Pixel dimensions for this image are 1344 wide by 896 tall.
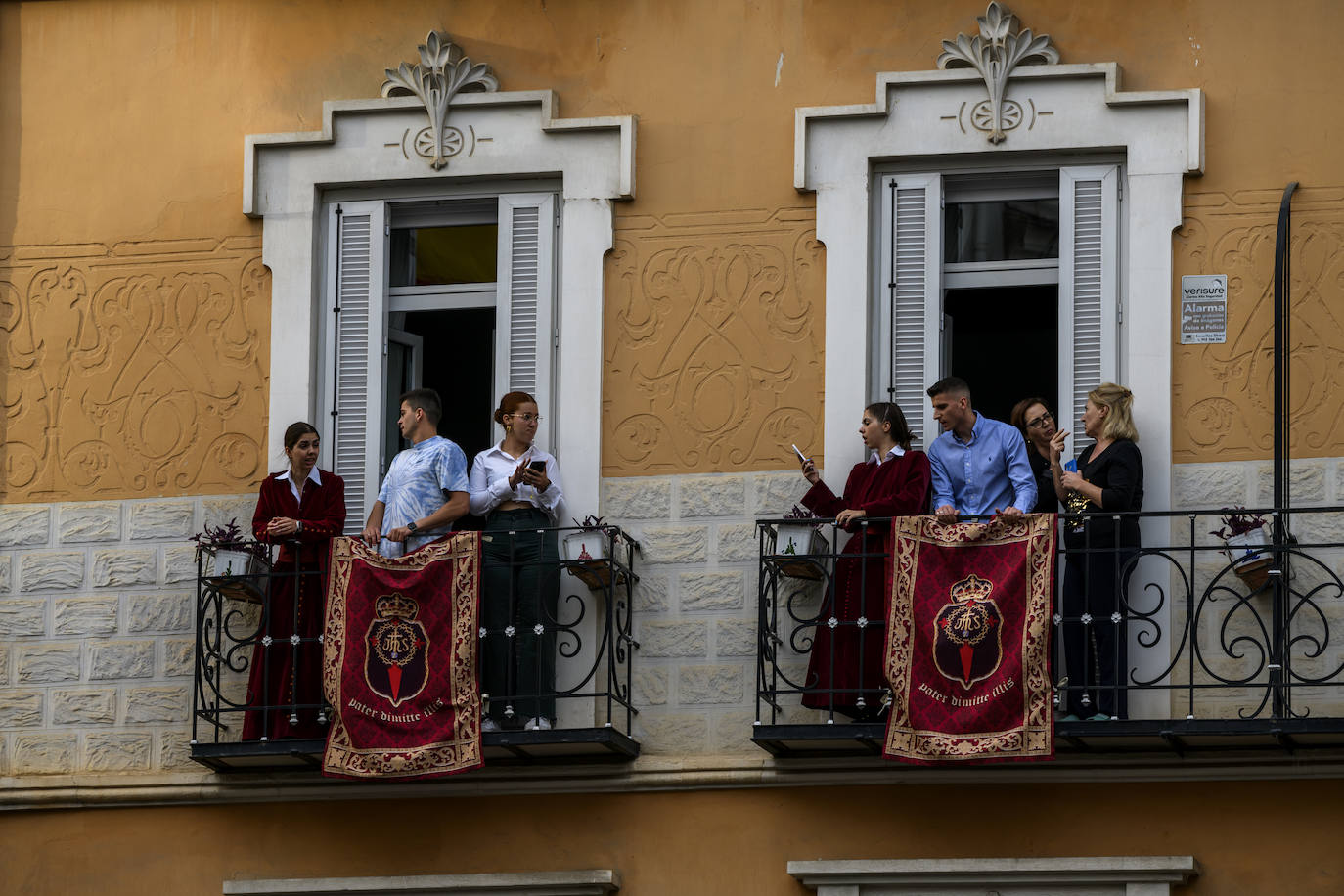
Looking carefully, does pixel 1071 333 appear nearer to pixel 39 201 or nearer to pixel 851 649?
pixel 851 649

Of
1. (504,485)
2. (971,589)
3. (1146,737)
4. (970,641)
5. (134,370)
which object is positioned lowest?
(1146,737)

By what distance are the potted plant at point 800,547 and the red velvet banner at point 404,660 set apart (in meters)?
1.52

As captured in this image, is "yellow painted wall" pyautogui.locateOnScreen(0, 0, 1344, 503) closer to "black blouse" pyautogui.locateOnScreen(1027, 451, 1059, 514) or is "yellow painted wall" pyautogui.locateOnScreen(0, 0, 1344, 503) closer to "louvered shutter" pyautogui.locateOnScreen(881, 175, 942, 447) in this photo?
"louvered shutter" pyautogui.locateOnScreen(881, 175, 942, 447)

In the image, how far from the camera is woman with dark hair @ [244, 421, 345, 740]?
15.1 metres

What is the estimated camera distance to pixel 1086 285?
15.3 m

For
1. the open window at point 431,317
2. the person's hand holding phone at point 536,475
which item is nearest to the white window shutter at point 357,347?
the open window at point 431,317

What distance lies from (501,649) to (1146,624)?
324 centimetres

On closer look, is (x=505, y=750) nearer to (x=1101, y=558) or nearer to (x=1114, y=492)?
(x=1101, y=558)

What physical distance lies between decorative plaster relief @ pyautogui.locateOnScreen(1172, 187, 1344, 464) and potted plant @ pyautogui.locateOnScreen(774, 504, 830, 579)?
1860 mm

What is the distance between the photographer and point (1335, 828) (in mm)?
14117

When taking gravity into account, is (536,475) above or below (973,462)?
below

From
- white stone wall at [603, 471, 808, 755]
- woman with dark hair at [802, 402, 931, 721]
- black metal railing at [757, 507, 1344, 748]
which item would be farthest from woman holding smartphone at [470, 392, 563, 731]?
woman with dark hair at [802, 402, 931, 721]

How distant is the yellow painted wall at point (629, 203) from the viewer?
15.1 meters

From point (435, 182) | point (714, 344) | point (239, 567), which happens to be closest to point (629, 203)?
point (714, 344)
